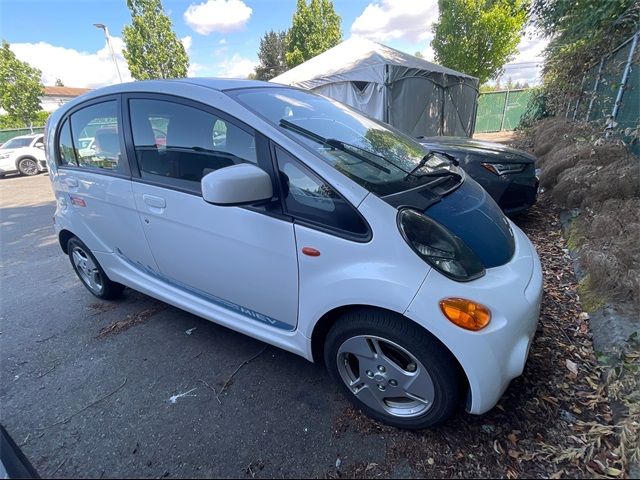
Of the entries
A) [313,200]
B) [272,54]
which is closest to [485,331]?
[313,200]

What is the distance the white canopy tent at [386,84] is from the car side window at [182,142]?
7.26 m

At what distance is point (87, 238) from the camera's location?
9.60ft

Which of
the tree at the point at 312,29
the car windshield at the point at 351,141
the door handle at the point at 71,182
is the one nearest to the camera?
the car windshield at the point at 351,141

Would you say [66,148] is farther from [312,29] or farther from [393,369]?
[312,29]

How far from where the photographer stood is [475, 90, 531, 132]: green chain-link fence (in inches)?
744

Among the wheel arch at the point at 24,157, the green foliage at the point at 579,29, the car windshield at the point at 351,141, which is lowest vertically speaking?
the wheel arch at the point at 24,157

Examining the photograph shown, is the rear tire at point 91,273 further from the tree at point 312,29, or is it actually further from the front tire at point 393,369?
the tree at point 312,29

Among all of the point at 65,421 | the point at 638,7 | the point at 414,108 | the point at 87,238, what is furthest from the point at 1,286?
the point at 414,108

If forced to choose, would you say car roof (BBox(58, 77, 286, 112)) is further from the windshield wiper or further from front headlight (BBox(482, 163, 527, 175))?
front headlight (BBox(482, 163, 527, 175))

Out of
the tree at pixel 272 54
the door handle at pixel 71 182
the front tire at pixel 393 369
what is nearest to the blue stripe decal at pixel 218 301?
the front tire at pixel 393 369

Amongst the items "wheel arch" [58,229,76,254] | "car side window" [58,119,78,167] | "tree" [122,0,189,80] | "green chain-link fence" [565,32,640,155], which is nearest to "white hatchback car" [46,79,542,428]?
"car side window" [58,119,78,167]

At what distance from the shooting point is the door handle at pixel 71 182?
2796 millimetres

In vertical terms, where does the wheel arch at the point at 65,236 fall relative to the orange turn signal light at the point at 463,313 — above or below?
below

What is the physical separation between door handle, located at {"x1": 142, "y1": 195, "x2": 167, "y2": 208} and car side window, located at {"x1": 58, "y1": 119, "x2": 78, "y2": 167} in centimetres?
107
